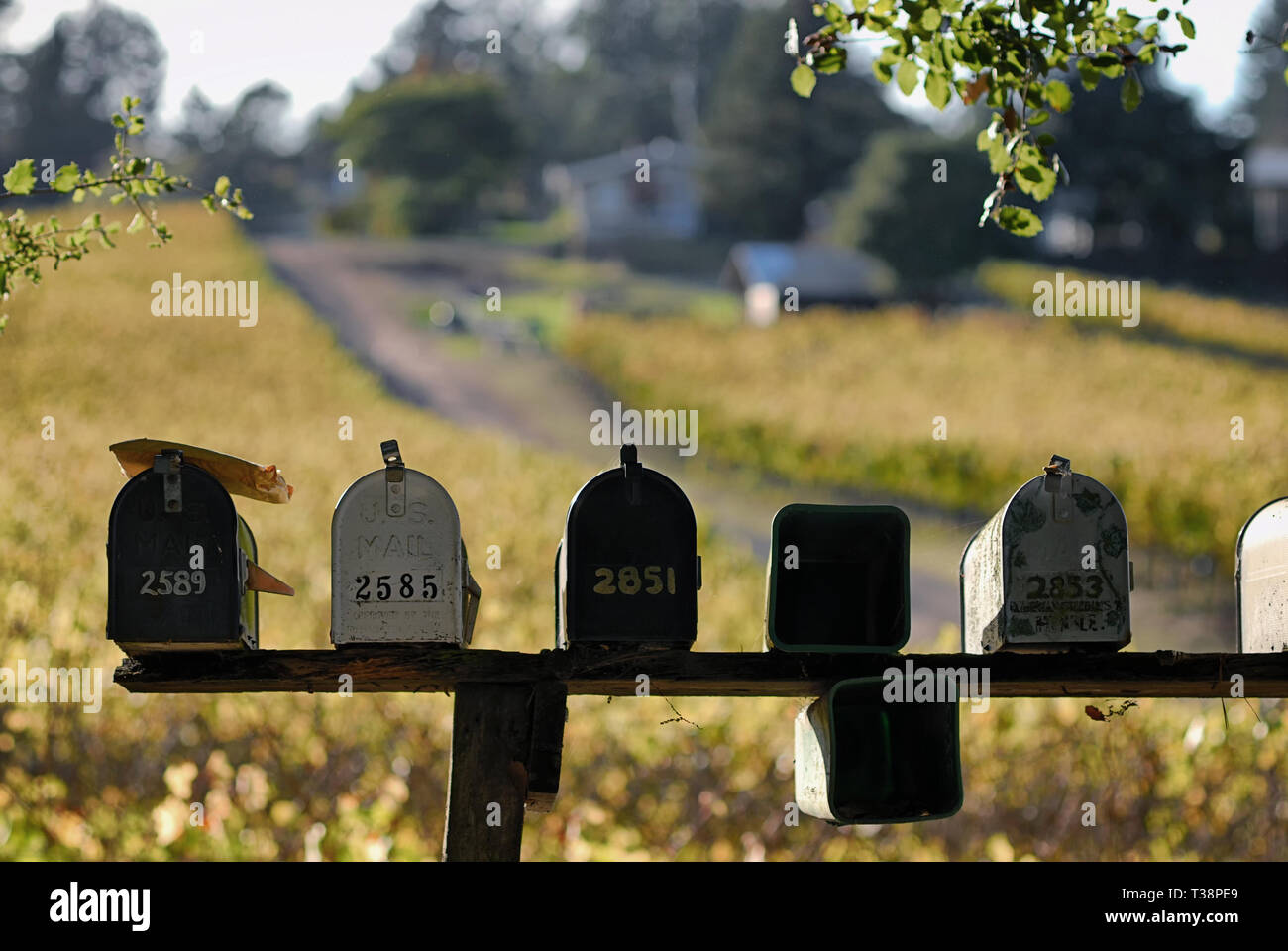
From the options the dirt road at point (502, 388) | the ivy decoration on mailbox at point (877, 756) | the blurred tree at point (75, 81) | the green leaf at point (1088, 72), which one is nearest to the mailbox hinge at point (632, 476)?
the ivy decoration on mailbox at point (877, 756)

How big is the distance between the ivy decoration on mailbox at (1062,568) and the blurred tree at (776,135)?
36907 mm

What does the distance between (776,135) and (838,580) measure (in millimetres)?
37659

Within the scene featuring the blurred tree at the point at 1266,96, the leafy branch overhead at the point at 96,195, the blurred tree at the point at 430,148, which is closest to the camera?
the leafy branch overhead at the point at 96,195

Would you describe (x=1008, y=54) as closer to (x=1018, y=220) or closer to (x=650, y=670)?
(x=1018, y=220)

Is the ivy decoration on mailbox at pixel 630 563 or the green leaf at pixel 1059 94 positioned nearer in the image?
the ivy decoration on mailbox at pixel 630 563

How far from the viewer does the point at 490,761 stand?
2.75 m

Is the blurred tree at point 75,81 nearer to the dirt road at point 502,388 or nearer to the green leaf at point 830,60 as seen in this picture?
the dirt road at point 502,388

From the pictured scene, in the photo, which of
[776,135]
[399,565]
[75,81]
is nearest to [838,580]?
[399,565]

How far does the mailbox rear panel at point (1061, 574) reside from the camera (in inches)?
108

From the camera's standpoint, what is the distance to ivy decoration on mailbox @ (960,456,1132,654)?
8.99 ft

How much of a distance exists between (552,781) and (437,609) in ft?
1.35

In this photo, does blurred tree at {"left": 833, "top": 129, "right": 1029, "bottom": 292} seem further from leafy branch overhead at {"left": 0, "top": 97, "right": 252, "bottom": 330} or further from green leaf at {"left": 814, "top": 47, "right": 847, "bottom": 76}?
leafy branch overhead at {"left": 0, "top": 97, "right": 252, "bottom": 330}

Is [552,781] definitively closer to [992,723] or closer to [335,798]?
[335,798]
